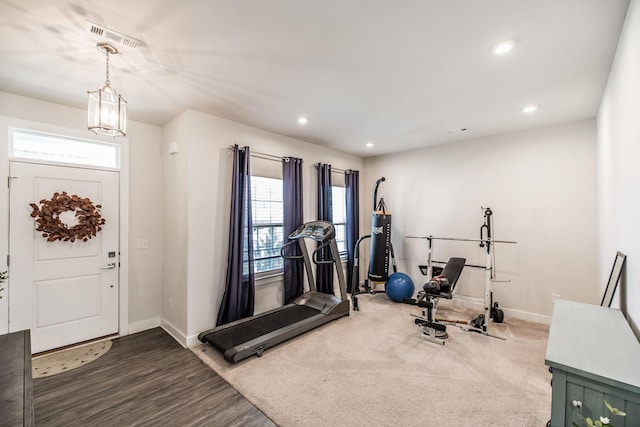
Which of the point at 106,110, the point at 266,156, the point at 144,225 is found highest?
the point at 266,156

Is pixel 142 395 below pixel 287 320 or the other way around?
below

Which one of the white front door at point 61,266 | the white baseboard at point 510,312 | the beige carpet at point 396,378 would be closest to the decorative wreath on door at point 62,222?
the white front door at point 61,266

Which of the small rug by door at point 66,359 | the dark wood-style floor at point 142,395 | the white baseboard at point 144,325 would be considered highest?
the white baseboard at point 144,325

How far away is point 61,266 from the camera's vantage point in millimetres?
3123

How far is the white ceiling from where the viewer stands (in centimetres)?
169

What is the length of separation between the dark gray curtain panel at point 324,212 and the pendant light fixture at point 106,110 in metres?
3.13

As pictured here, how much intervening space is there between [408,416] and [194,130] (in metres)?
3.59

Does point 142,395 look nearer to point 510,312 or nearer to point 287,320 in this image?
point 287,320

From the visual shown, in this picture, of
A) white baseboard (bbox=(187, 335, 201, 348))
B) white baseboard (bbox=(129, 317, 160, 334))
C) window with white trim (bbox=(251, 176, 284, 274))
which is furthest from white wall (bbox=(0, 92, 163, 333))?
window with white trim (bbox=(251, 176, 284, 274))

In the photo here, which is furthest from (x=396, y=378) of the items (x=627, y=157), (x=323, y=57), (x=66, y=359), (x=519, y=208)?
(x=66, y=359)

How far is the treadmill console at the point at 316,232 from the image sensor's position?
3.86m

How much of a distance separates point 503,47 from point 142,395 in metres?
4.07

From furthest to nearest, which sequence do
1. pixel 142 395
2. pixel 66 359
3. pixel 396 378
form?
pixel 66 359 < pixel 396 378 < pixel 142 395

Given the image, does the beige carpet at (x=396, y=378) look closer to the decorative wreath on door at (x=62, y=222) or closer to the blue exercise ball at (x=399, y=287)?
the blue exercise ball at (x=399, y=287)
